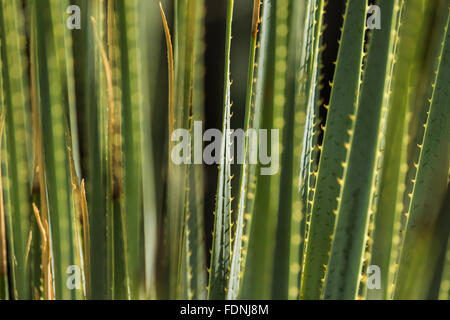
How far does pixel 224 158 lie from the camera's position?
54cm

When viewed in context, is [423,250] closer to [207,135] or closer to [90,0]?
[207,135]

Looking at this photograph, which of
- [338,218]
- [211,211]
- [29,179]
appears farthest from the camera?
[211,211]

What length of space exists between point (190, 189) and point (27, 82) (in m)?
0.27

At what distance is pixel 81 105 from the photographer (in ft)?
1.98

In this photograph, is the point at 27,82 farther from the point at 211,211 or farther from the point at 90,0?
the point at 211,211

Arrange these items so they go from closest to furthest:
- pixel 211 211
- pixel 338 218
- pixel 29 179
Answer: pixel 338 218
pixel 29 179
pixel 211 211

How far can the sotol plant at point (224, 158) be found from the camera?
48 cm

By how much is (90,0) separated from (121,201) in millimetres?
261

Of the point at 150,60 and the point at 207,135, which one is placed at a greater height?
the point at 150,60

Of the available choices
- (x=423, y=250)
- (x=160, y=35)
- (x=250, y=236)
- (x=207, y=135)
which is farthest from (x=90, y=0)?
(x=423, y=250)

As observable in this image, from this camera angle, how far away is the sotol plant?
0.48 m

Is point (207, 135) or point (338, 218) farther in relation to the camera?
point (207, 135)

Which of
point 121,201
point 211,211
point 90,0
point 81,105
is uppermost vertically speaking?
point 90,0

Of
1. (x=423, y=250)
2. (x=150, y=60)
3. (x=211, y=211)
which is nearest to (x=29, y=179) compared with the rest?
(x=150, y=60)
